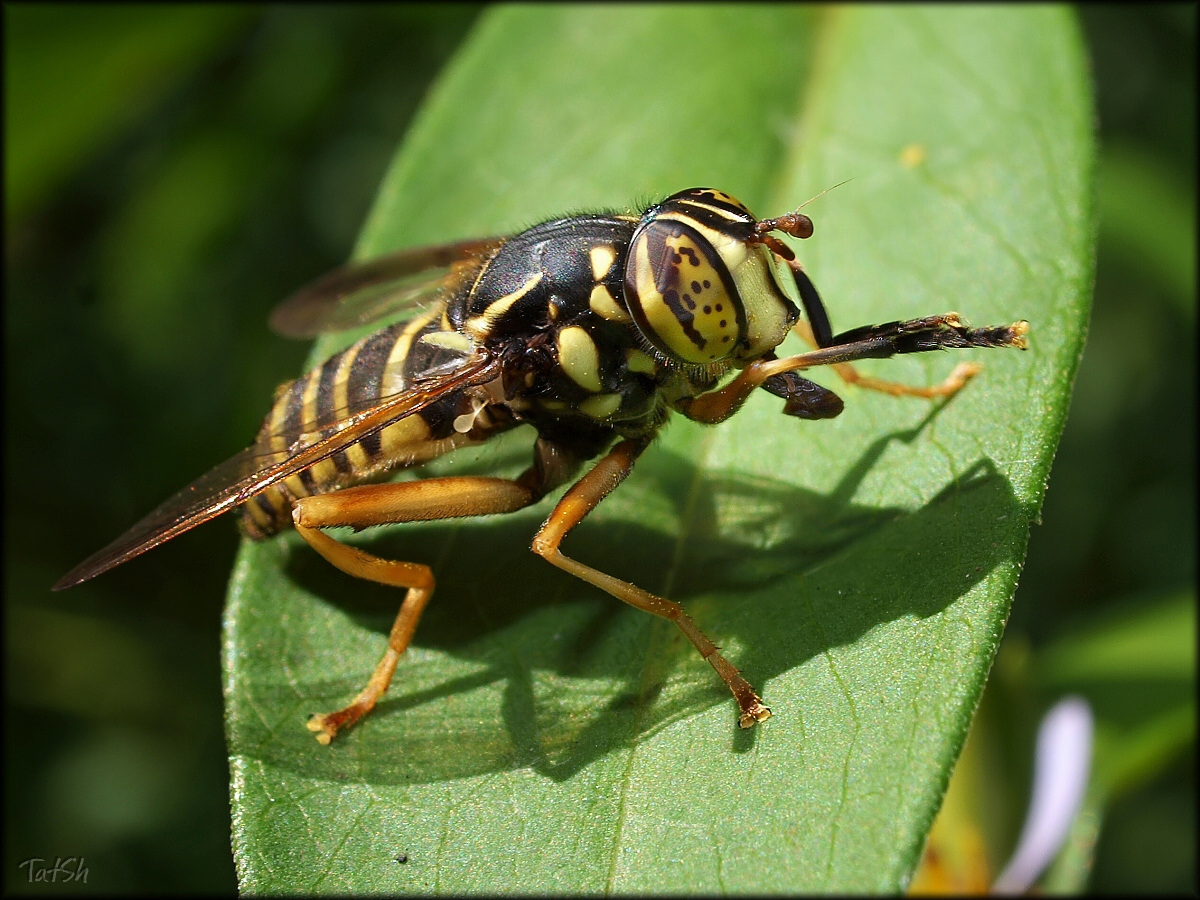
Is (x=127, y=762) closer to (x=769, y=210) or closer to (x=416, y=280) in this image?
(x=416, y=280)

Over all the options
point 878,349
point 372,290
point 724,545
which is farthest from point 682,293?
point 372,290

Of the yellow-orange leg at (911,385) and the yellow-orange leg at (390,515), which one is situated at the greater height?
the yellow-orange leg at (390,515)

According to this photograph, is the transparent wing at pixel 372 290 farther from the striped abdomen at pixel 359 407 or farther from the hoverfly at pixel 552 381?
the striped abdomen at pixel 359 407

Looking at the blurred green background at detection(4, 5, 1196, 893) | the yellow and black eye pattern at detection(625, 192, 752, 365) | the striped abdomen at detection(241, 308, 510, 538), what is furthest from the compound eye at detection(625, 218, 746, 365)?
the blurred green background at detection(4, 5, 1196, 893)

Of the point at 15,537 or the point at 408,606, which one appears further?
the point at 15,537

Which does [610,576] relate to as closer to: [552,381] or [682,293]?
[552,381]

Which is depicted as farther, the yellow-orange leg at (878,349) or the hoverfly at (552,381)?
the hoverfly at (552,381)

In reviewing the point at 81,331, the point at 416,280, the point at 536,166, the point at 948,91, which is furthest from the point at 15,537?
the point at 948,91

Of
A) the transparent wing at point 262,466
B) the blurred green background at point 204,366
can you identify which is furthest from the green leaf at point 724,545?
the blurred green background at point 204,366
